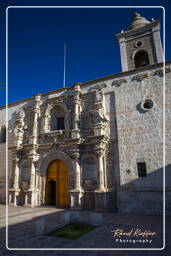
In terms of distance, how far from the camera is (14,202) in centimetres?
1238

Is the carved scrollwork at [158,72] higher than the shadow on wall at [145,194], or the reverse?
the carved scrollwork at [158,72]

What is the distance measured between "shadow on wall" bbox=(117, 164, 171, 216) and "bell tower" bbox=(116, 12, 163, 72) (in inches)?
360

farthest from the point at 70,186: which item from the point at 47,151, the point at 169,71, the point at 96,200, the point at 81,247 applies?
the point at 169,71

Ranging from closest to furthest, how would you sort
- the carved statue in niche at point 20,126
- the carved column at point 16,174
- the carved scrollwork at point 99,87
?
1. the carved scrollwork at point 99,87
2. the carved column at point 16,174
3. the carved statue in niche at point 20,126

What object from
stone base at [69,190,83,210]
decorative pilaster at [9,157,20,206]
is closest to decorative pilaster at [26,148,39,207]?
decorative pilaster at [9,157,20,206]

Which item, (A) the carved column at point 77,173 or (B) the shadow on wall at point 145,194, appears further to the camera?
(A) the carved column at point 77,173

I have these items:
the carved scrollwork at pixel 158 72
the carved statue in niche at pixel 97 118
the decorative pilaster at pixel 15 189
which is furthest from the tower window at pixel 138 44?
the decorative pilaster at pixel 15 189

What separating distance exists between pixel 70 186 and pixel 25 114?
741 centimetres

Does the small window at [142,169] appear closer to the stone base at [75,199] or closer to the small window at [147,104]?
the small window at [147,104]

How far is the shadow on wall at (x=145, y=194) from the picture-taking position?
29.3ft

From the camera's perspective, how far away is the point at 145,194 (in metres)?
9.33

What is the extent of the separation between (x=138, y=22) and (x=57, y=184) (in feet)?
53.3

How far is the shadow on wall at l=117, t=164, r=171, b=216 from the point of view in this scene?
894 centimetres

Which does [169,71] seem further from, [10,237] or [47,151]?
[10,237]
